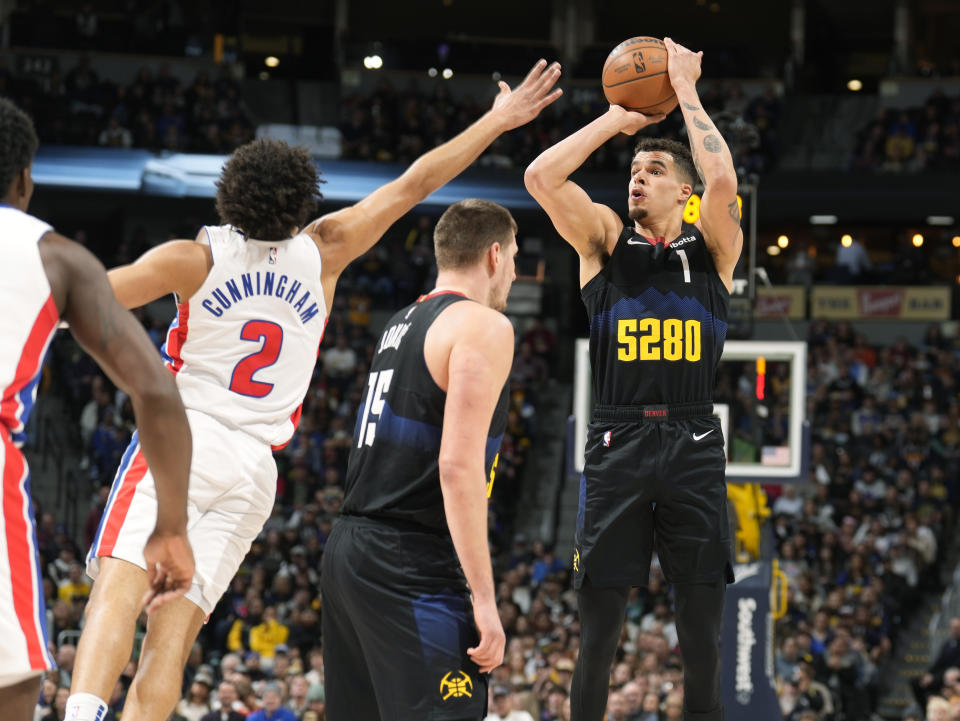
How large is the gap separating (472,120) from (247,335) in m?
21.4

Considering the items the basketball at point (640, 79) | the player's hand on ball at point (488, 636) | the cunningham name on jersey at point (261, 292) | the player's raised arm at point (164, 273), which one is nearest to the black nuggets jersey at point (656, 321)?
the basketball at point (640, 79)

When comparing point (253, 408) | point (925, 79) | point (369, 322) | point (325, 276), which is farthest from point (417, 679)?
point (925, 79)

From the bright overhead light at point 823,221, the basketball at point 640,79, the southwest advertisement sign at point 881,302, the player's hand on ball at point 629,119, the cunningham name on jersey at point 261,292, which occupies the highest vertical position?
the bright overhead light at point 823,221

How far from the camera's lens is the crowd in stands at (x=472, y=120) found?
24.5m

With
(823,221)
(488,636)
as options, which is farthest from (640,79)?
(823,221)

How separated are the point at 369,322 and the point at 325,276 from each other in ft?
62.4

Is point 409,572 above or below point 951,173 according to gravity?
below

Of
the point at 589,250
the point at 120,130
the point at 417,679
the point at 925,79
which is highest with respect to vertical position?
the point at 925,79

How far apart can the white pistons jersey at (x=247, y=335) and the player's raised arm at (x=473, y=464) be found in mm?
801

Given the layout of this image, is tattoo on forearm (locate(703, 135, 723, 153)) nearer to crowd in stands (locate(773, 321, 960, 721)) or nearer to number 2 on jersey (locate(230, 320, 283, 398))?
number 2 on jersey (locate(230, 320, 283, 398))

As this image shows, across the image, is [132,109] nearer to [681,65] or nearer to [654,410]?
[681,65]

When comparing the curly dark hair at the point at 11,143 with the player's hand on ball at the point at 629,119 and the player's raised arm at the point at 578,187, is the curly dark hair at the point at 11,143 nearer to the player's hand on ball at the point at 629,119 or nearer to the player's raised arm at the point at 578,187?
the player's raised arm at the point at 578,187

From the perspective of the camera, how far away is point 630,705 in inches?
498

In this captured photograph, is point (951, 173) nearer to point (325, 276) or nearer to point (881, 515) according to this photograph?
point (881, 515)
